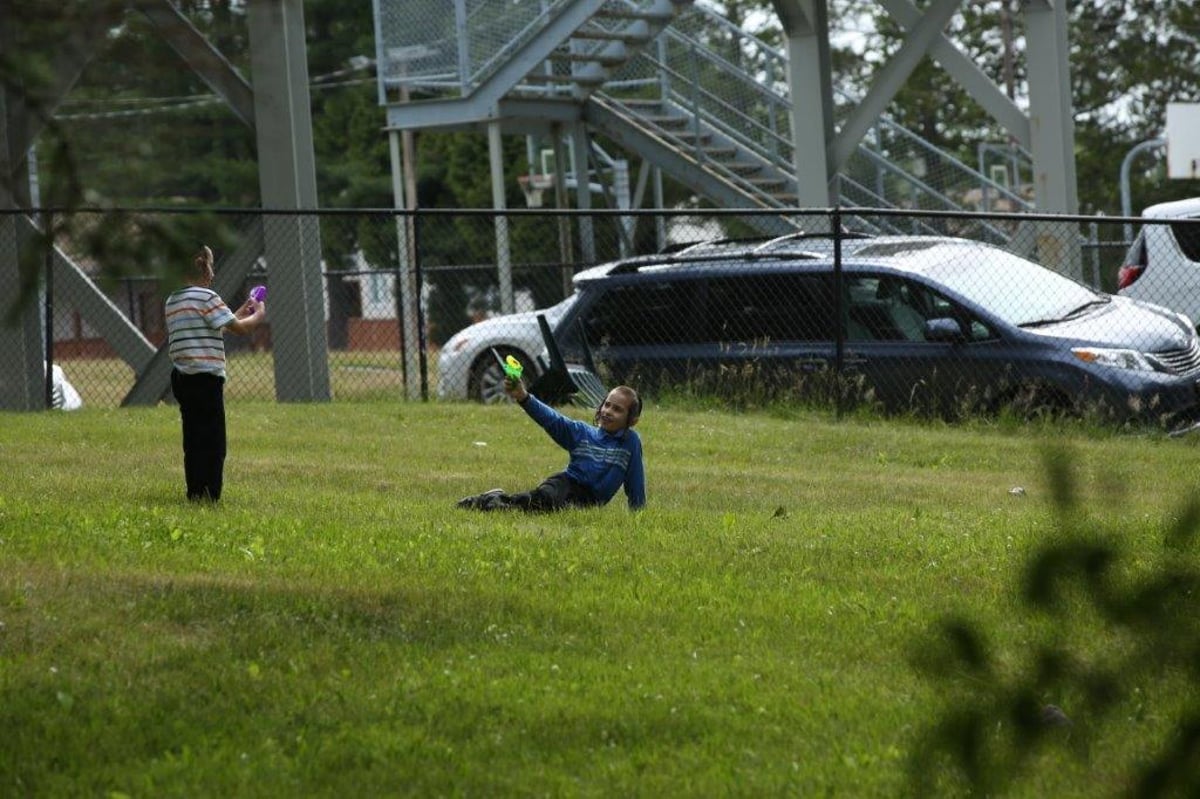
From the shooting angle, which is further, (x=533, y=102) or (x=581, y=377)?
(x=533, y=102)

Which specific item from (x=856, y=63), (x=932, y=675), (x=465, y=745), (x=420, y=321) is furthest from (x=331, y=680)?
(x=856, y=63)

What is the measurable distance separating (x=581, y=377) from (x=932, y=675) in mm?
12122

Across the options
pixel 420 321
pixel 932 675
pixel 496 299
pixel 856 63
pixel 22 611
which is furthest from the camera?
pixel 856 63

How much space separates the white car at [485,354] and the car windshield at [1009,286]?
3453mm

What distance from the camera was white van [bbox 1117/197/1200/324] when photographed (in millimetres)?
→ 17750

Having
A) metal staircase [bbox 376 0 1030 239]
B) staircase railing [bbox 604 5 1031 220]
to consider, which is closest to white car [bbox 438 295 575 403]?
metal staircase [bbox 376 0 1030 239]

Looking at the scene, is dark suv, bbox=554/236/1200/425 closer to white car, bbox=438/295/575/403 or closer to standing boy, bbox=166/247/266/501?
white car, bbox=438/295/575/403

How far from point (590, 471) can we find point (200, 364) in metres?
1.92

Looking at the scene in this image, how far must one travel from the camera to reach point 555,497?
29.9ft

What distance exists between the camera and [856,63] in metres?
43.5

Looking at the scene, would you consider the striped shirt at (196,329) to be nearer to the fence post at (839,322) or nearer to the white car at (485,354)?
the fence post at (839,322)

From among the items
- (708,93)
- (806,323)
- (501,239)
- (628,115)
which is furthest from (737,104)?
(806,323)

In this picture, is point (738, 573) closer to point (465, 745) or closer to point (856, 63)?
point (465, 745)

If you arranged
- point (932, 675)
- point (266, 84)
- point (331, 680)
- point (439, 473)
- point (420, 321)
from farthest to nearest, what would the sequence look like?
point (420, 321)
point (439, 473)
point (331, 680)
point (266, 84)
point (932, 675)
